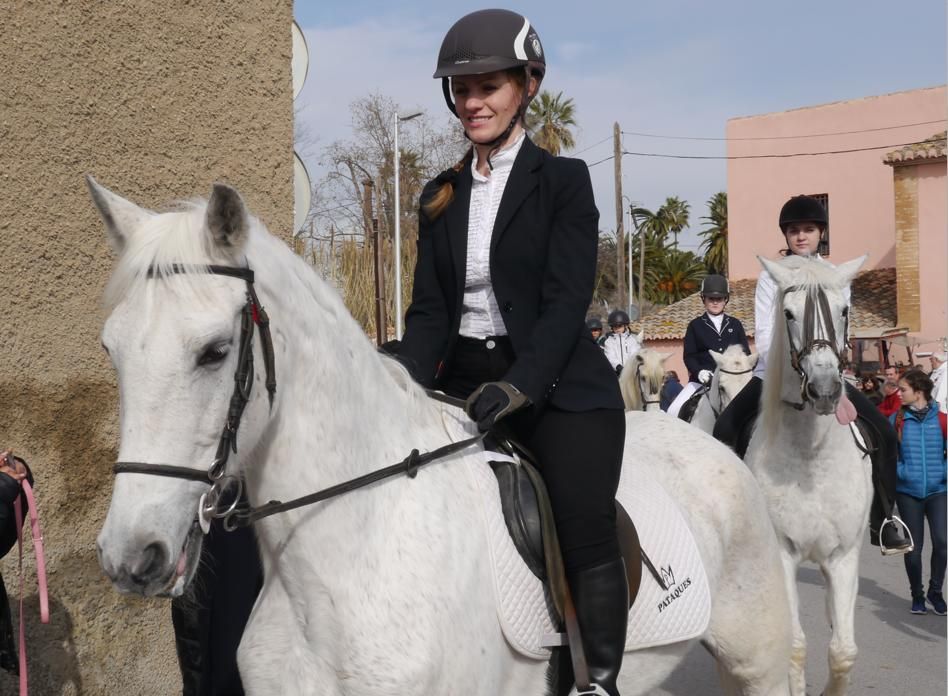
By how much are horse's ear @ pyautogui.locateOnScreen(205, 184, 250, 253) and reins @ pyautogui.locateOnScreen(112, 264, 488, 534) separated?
0.06 m

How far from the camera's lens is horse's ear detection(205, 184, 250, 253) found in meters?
2.48

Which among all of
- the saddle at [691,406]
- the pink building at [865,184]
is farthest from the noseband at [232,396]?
the pink building at [865,184]

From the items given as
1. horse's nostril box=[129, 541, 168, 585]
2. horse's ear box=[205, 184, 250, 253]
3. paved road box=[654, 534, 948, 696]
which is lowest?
paved road box=[654, 534, 948, 696]

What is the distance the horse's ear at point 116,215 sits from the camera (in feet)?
8.75

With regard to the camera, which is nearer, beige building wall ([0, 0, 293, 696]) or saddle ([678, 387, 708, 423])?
beige building wall ([0, 0, 293, 696])

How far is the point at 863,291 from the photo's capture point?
34719mm

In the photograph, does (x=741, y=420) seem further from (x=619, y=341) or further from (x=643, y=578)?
(x=619, y=341)

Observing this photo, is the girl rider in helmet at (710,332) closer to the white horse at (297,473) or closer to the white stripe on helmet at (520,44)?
the white stripe on helmet at (520,44)

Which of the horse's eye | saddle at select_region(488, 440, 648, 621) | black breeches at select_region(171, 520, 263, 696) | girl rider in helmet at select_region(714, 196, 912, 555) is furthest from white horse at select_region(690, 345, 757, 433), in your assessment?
the horse's eye

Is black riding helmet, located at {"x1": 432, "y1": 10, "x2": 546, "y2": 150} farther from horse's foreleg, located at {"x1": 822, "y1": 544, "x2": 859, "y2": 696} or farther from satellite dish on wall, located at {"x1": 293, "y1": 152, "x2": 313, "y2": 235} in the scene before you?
horse's foreleg, located at {"x1": 822, "y1": 544, "x2": 859, "y2": 696}

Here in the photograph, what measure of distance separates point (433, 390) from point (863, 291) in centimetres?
3409

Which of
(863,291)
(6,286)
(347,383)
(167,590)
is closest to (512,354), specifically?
(347,383)

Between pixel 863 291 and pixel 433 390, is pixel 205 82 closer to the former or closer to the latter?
pixel 433 390

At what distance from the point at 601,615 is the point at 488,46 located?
1853mm
